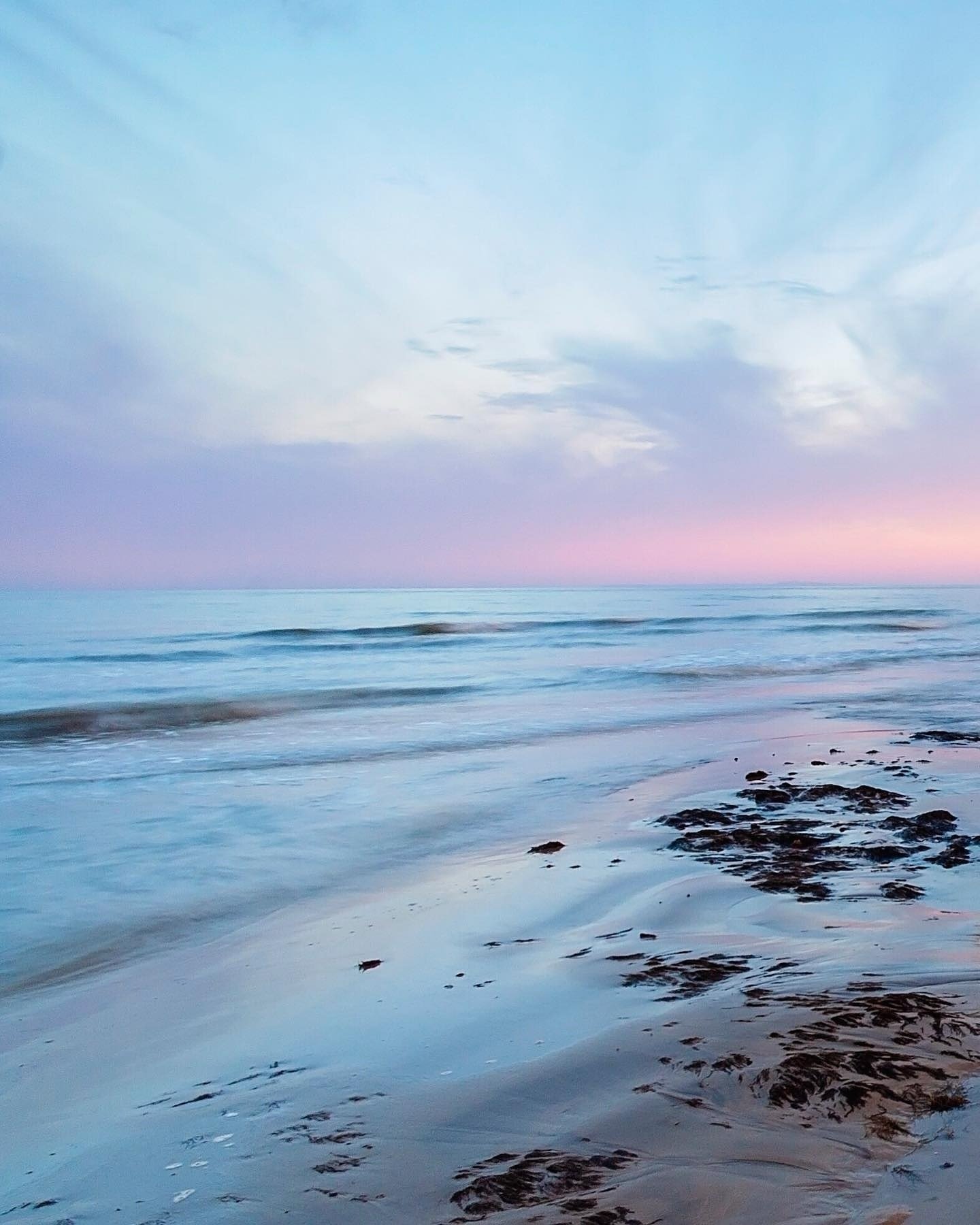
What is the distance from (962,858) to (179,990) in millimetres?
4319

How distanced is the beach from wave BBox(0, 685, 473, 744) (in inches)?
152

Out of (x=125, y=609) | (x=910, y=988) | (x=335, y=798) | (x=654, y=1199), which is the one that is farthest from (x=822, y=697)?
(x=125, y=609)

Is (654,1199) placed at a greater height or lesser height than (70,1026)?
greater

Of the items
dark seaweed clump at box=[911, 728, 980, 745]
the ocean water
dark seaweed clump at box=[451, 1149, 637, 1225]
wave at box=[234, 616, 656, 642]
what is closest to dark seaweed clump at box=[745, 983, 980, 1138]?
dark seaweed clump at box=[451, 1149, 637, 1225]

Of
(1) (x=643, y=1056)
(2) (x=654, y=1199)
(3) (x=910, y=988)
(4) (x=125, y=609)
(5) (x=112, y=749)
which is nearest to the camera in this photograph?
(2) (x=654, y=1199)

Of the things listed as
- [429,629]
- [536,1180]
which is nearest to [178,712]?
[536,1180]

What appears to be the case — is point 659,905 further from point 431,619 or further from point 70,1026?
point 431,619

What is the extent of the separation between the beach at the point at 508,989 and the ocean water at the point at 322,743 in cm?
7

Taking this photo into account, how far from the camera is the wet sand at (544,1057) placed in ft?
6.78

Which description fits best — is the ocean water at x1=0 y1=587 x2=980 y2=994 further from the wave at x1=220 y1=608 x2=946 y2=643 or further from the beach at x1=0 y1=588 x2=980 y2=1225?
the wave at x1=220 y1=608 x2=946 y2=643

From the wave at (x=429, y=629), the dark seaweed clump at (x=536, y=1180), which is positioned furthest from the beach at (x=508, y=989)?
the wave at (x=429, y=629)

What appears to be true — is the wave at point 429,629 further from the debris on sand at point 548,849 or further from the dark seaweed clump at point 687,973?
the dark seaweed clump at point 687,973

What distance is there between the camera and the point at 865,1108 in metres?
2.23

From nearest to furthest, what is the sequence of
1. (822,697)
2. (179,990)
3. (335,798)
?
(179,990) → (335,798) → (822,697)
